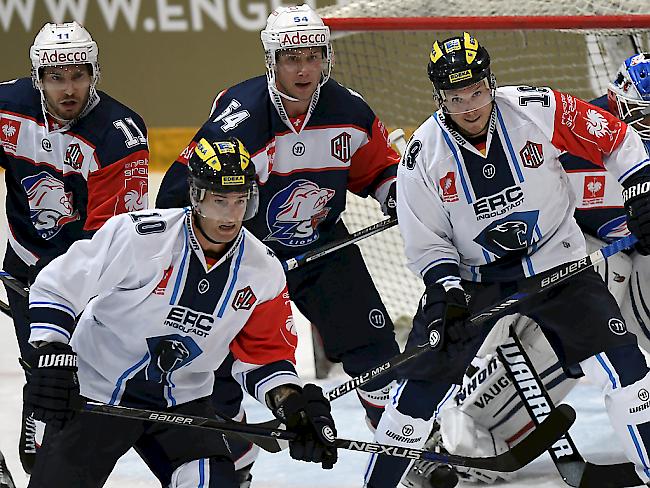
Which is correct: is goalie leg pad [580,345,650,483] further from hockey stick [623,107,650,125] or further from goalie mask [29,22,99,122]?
goalie mask [29,22,99,122]

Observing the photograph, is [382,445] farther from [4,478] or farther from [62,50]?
[62,50]

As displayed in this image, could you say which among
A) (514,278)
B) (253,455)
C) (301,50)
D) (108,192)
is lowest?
(253,455)

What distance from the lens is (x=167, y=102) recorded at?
24.3 ft

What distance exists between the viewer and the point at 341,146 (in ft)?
12.2

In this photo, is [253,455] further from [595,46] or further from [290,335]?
[595,46]

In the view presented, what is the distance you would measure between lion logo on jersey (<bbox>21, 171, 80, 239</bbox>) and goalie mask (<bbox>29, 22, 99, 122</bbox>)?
176 millimetres

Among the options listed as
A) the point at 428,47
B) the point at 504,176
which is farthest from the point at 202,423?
the point at 428,47

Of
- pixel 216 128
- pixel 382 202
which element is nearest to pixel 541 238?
pixel 382 202

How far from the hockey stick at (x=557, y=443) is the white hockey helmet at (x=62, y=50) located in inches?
53.7

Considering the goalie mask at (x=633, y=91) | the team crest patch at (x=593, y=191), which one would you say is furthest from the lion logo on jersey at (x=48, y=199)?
the goalie mask at (x=633, y=91)

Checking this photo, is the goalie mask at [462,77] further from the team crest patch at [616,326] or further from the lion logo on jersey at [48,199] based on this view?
the lion logo on jersey at [48,199]

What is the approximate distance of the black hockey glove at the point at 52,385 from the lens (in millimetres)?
2678

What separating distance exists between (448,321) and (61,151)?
1.15 metres

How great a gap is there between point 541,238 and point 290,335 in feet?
2.33
